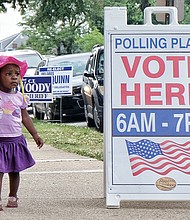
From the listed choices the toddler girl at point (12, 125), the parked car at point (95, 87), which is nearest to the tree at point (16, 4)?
the parked car at point (95, 87)

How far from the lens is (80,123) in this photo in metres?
20.6

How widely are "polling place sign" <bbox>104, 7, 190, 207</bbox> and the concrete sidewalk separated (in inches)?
8.2

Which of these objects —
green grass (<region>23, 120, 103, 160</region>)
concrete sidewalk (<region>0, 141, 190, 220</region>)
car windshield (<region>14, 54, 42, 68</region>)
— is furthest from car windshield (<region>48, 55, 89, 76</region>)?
concrete sidewalk (<region>0, 141, 190, 220</region>)

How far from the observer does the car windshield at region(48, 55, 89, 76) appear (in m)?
20.6

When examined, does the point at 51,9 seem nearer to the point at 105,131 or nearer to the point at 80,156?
the point at 80,156

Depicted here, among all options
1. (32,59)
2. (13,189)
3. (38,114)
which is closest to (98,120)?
(38,114)

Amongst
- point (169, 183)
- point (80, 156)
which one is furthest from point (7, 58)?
point (80, 156)

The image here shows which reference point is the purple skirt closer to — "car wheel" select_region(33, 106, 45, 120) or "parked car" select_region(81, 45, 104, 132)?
"parked car" select_region(81, 45, 104, 132)

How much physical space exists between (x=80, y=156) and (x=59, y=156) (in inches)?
13.4

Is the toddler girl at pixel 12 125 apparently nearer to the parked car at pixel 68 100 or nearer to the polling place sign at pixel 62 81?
the polling place sign at pixel 62 81

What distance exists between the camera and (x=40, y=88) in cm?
1828

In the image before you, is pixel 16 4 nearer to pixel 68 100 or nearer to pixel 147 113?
pixel 68 100

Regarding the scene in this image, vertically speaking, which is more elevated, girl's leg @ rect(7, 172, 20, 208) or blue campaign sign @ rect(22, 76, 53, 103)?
blue campaign sign @ rect(22, 76, 53, 103)

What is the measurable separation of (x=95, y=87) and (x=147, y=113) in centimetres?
884
